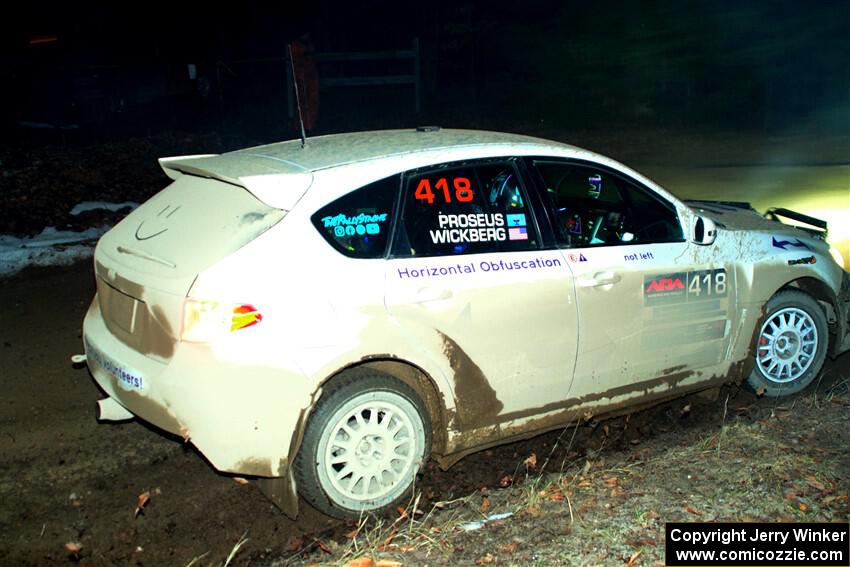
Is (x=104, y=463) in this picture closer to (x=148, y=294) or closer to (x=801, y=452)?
(x=148, y=294)

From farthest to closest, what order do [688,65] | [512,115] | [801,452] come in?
[512,115], [688,65], [801,452]

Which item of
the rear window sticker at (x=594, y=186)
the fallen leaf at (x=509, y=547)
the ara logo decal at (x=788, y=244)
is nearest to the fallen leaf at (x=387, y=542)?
the fallen leaf at (x=509, y=547)

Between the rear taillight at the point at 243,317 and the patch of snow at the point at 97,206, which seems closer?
the rear taillight at the point at 243,317

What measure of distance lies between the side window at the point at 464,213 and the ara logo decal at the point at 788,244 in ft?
6.09

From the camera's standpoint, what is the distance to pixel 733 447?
5016 mm

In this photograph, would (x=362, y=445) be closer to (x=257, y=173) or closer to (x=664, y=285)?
(x=257, y=173)

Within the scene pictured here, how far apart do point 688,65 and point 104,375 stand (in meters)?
16.2

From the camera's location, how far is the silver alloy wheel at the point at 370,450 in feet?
14.2

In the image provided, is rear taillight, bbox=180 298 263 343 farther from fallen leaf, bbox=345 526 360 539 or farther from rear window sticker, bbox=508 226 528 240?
rear window sticker, bbox=508 226 528 240

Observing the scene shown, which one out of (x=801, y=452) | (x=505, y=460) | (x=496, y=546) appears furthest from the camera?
(x=505, y=460)

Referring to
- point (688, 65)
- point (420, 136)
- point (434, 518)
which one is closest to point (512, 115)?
point (688, 65)

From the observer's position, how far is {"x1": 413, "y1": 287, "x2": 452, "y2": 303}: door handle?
442 centimetres

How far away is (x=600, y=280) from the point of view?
4938 mm

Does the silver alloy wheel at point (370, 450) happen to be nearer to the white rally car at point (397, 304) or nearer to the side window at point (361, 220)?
the white rally car at point (397, 304)
